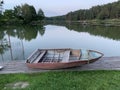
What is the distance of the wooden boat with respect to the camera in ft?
23.4

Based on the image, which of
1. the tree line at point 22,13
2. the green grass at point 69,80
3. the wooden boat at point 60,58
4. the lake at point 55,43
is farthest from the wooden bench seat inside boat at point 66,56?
the tree line at point 22,13

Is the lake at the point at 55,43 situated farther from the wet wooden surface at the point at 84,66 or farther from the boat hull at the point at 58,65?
the boat hull at the point at 58,65

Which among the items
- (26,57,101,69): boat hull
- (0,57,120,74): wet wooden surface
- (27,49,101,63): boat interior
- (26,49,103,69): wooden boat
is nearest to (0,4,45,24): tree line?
(27,49,101,63): boat interior

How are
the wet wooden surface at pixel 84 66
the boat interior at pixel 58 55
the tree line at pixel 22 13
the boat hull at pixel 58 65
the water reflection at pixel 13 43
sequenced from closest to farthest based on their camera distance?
1. the boat hull at pixel 58 65
2. the wet wooden surface at pixel 84 66
3. the boat interior at pixel 58 55
4. the water reflection at pixel 13 43
5. the tree line at pixel 22 13

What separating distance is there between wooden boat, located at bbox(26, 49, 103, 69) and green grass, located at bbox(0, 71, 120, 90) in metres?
0.33

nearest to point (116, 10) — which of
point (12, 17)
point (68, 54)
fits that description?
point (12, 17)

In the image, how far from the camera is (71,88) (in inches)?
219

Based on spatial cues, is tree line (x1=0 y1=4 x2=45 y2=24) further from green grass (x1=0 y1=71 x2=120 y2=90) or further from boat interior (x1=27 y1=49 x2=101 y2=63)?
green grass (x1=0 y1=71 x2=120 y2=90)

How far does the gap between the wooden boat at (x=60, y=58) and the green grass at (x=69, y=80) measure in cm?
33

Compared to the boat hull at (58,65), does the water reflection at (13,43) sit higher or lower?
lower

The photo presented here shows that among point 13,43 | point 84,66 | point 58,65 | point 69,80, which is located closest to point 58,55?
point 84,66

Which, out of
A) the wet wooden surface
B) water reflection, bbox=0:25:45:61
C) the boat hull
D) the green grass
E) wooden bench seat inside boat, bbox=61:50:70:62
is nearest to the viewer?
the green grass

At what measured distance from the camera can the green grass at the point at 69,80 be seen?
225 inches

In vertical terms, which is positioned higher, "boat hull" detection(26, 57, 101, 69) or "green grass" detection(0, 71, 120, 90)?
"boat hull" detection(26, 57, 101, 69)
